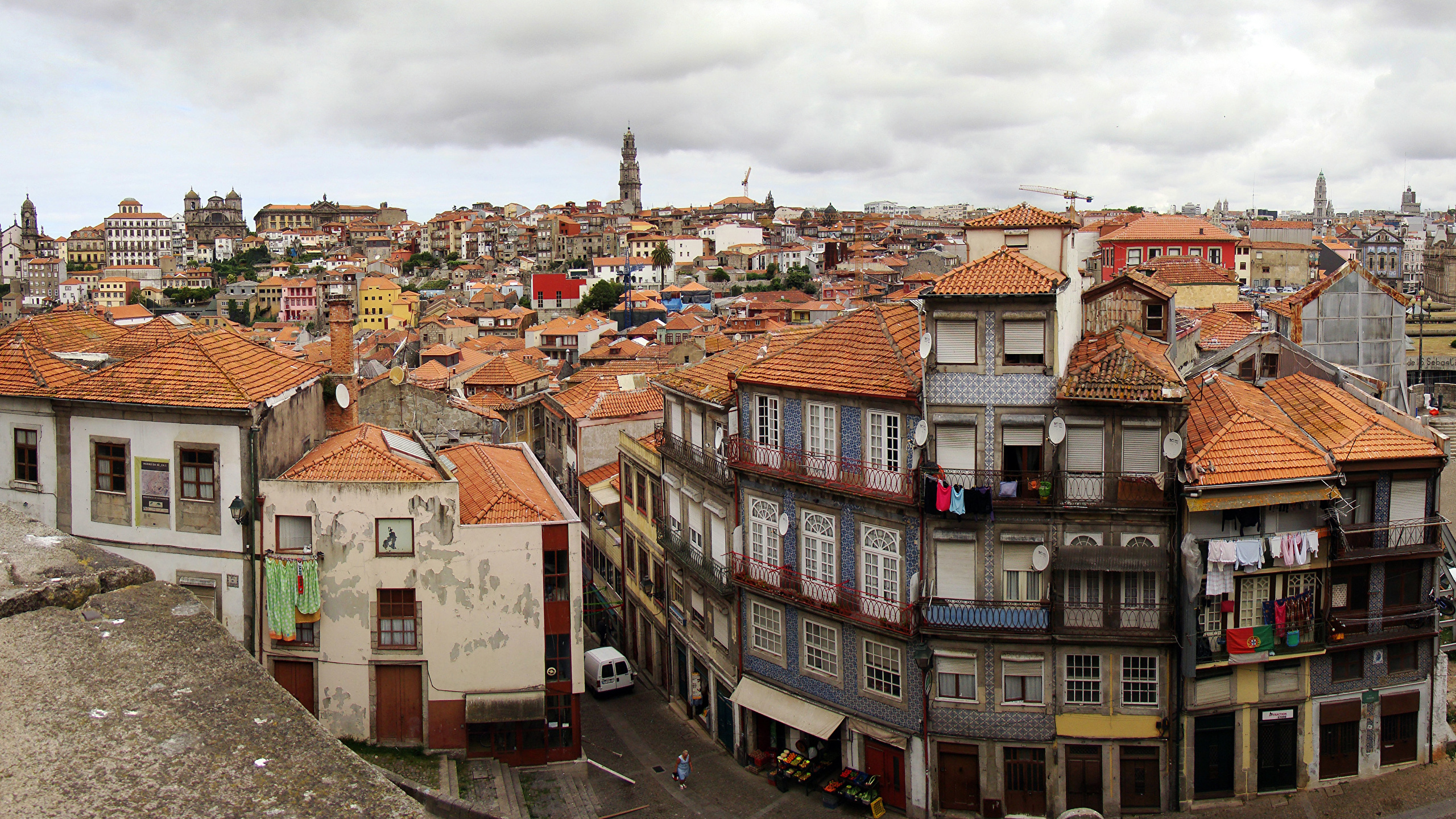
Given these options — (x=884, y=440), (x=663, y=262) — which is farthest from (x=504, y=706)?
(x=663, y=262)

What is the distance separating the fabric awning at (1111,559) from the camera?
22328mm

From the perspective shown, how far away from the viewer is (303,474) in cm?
2395

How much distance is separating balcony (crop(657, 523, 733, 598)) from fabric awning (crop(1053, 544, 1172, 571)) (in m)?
8.03

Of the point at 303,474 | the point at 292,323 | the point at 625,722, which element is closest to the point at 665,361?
the point at 625,722

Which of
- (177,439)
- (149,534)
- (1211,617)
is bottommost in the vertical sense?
(1211,617)

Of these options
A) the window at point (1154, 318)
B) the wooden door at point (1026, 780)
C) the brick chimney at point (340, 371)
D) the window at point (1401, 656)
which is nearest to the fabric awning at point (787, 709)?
the wooden door at point (1026, 780)

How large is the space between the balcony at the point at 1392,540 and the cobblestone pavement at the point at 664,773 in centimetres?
1219

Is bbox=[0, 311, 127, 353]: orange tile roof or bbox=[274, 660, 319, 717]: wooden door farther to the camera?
bbox=[0, 311, 127, 353]: orange tile roof

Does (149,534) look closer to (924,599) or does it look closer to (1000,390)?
(924,599)

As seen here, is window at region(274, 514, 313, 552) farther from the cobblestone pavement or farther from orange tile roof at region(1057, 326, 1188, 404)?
orange tile roof at region(1057, 326, 1188, 404)

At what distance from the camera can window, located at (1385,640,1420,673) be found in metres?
24.4

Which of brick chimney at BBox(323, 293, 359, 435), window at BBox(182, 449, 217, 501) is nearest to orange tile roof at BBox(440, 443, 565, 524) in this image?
brick chimney at BBox(323, 293, 359, 435)

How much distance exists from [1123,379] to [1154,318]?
6936 millimetres

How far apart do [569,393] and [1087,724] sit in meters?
29.9
